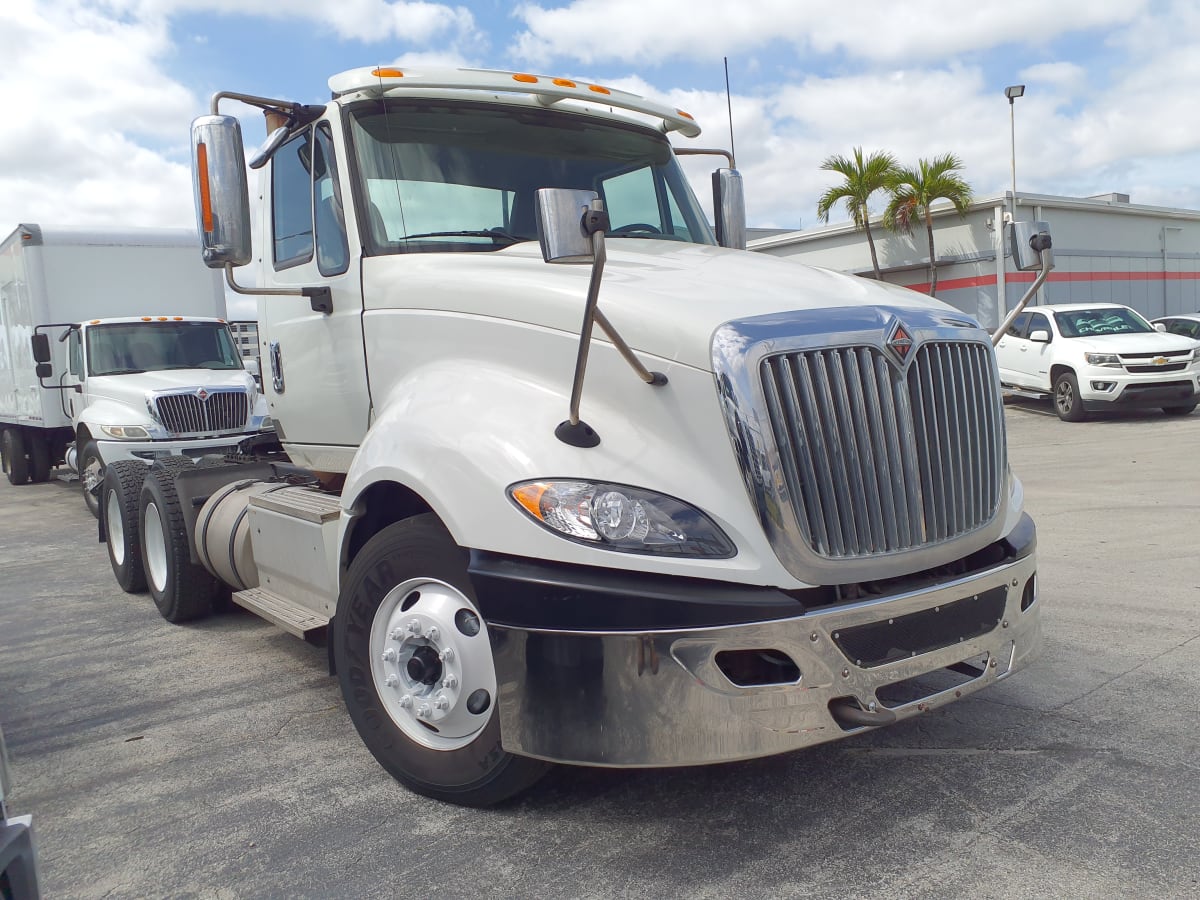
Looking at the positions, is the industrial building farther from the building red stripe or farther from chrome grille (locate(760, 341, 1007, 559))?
chrome grille (locate(760, 341, 1007, 559))

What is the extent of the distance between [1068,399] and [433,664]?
14939mm

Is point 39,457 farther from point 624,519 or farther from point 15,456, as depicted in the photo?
point 624,519

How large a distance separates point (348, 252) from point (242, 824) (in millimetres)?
2229

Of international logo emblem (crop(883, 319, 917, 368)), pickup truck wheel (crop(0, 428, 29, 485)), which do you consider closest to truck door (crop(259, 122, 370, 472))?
international logo emblem (crop(883, 319, 917, 368))

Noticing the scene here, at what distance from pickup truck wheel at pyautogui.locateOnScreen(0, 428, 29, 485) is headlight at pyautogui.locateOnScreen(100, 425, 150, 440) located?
17.9 ft

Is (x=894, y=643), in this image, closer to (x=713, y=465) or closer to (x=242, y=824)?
(x=713, y=465)

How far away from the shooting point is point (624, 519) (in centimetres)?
292

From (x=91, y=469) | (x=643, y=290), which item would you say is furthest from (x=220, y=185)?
(x=91, y=469)

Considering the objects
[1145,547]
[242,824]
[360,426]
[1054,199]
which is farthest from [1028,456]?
[1054,199]

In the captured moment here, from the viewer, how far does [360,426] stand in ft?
14.6

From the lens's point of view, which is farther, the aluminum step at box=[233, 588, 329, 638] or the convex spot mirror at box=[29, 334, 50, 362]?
the convex spot mirror at box=[29, 334, 50, 362]

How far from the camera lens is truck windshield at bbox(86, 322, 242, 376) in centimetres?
1241

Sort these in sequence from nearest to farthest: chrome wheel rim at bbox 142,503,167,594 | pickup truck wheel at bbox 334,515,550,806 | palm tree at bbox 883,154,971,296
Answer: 1. pickup truck wheel at bbox 334,515,550,806
2. chrome wheel rim at bbox 142,503,167,594
3. palm tree at bbox 883,154,971,296

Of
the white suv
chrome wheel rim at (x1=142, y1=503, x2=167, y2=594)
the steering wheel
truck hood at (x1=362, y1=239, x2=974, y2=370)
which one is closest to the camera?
truck hood at (x1=362, y1=239, x2=974, y2=370)
